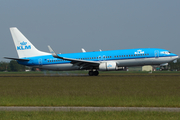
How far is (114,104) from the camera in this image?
1409cm

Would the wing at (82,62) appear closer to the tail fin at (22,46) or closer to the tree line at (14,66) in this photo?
the tail fin at (22,46)

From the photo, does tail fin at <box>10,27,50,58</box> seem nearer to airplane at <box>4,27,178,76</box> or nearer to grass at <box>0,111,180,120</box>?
airplane at <box>4,27,178,76</box>

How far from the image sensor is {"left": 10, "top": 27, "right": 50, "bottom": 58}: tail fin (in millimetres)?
48469

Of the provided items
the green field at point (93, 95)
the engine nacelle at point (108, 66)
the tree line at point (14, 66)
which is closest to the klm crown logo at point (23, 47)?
the engine nacelle at point (108, 66)

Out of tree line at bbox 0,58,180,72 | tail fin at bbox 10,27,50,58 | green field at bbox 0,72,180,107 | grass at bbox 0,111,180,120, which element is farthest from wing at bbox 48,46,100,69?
tree line at bbox 0,58,180,72

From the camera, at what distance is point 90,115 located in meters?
10.9

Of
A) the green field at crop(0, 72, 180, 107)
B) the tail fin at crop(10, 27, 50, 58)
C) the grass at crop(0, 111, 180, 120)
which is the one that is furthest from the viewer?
the tail fin at crop(10, 27, 50, 58)

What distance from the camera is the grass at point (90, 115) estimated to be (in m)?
10.3

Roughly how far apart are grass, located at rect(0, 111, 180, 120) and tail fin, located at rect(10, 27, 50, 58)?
37.9 meters

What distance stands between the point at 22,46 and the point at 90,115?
1584 inches

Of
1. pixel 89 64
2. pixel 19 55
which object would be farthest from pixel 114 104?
pixel 19 55

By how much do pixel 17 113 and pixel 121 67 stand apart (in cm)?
3454

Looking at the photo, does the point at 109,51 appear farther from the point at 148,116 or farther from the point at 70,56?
the point at 148,116

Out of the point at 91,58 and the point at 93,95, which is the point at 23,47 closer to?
the point at 91,58
